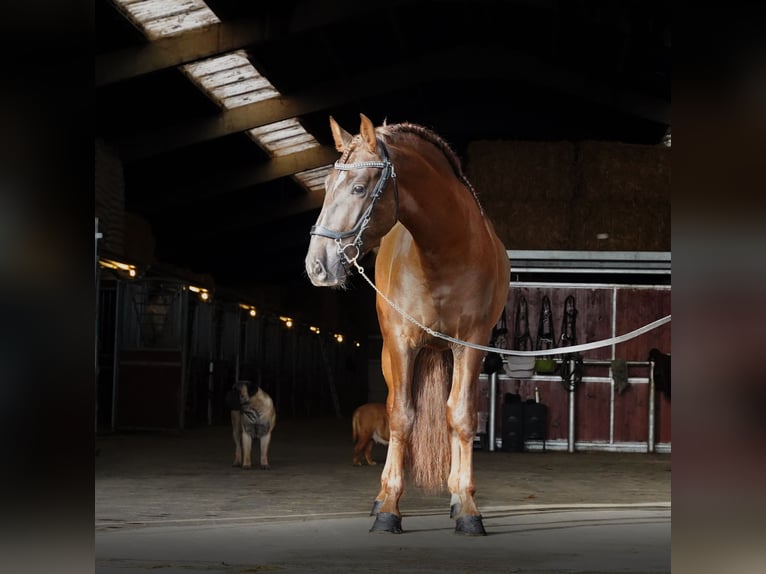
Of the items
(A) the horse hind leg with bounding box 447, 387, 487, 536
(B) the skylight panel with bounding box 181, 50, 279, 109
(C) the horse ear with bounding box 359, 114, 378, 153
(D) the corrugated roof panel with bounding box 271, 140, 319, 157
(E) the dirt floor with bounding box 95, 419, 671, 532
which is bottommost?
(E) the dirt floor with bounding box 95, 419, 671, 532

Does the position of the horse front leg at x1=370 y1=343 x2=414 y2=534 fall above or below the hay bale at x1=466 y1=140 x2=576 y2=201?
below

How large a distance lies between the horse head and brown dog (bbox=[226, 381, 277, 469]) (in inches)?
186

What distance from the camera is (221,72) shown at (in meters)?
13.8

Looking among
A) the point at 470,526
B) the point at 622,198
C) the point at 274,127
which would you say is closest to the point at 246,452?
the point at 470,526

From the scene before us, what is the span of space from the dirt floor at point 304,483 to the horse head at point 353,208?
5.10ft

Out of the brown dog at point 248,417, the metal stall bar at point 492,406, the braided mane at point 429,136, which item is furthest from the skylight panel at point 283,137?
the braided mane at point 429,136

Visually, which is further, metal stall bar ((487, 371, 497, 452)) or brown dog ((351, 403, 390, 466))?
metal stall bar ((487, 371, 497, 452))

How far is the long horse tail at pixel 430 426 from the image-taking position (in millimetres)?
4992

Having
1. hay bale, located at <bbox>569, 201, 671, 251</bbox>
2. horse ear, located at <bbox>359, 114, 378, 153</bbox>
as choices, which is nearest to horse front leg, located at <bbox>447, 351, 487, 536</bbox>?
horse ear, located at <bbox>359, 114, 378, 153</bbox>

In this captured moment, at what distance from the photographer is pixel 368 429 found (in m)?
8.72

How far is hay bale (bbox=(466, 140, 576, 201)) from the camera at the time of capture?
12570mm

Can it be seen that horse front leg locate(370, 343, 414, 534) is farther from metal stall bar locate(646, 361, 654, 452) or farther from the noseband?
metal stall bar locate(646, 361, 654, 452)
